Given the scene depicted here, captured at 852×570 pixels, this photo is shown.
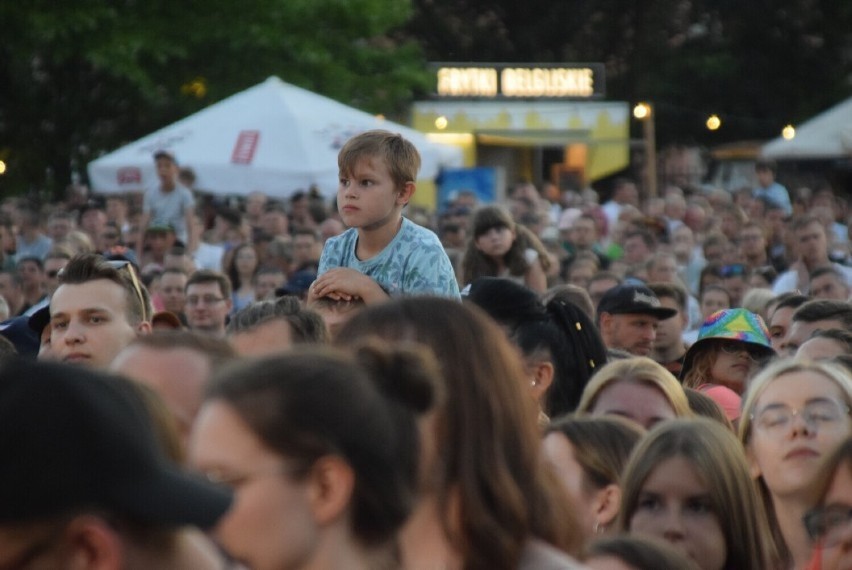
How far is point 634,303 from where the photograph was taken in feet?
30.6

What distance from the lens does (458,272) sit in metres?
12.9

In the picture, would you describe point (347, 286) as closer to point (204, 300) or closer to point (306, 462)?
point (306, 462)

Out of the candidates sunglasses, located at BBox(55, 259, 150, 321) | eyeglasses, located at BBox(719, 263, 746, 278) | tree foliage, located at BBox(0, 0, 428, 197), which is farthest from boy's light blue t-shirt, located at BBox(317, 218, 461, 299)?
tree foliage, located at BBox(0, 0, 428, 197)

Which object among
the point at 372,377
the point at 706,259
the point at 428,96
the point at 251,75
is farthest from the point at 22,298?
the point at 428,96

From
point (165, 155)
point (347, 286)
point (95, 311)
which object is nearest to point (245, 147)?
point (165, 155)

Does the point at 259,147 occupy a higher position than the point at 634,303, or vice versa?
the point at 259,147

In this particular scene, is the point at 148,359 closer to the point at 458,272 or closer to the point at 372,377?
the point at 372,377

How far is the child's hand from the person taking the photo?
592 centimetres

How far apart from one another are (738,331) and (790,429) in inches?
108

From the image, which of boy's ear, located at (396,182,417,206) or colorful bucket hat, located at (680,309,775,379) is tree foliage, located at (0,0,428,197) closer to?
colorful bucket hat, located at (680,309,775,379)

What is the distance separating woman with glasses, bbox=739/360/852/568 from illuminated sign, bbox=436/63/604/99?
21.0 metres

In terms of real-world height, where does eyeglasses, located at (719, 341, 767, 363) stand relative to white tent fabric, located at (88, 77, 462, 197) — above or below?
below

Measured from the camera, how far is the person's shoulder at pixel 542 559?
3.24 meters

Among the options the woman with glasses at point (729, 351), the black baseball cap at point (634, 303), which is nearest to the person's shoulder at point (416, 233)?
the woman with glasses at point (729, 351)
